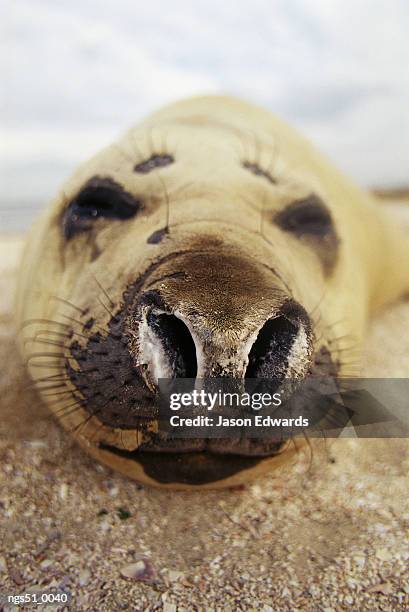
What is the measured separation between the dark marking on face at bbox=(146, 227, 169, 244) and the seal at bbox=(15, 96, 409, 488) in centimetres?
1

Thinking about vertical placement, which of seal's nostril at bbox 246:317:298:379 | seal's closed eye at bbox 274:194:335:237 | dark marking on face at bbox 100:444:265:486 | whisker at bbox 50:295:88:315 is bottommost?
dark marking on face at bbox 100:444:265:486

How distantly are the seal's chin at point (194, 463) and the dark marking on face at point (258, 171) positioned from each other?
1236 millimetres

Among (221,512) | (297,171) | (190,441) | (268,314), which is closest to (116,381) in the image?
(190,441)

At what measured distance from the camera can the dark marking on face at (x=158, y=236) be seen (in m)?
2.00

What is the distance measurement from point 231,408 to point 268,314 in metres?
0.26

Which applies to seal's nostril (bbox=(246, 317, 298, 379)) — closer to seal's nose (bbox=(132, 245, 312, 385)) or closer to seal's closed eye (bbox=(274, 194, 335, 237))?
seal's nose (bbox=(132, 245, 312, 385))

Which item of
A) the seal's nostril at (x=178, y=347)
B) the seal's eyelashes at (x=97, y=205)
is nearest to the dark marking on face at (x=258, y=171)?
the seal's eyelashes at (x=97, y=205)

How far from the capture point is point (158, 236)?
2.03 metres

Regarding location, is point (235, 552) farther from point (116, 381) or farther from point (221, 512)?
point (116, 381)

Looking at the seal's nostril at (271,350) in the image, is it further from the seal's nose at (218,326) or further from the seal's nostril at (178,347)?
the seal's nostril at (178,347)

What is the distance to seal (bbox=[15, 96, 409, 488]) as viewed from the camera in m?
1.52

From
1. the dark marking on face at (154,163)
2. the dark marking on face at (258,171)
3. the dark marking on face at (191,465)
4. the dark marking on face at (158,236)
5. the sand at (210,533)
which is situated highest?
the dark marking on face at (154,163)

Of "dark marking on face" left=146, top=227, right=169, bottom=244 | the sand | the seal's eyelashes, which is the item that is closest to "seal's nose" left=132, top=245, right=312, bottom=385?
"dark marking on face" left=146, top=227, right=169, bottom=244

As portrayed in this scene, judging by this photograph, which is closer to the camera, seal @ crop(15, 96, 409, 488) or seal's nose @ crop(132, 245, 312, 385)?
seal's nose @ crop(132, 245, 312, 385)
